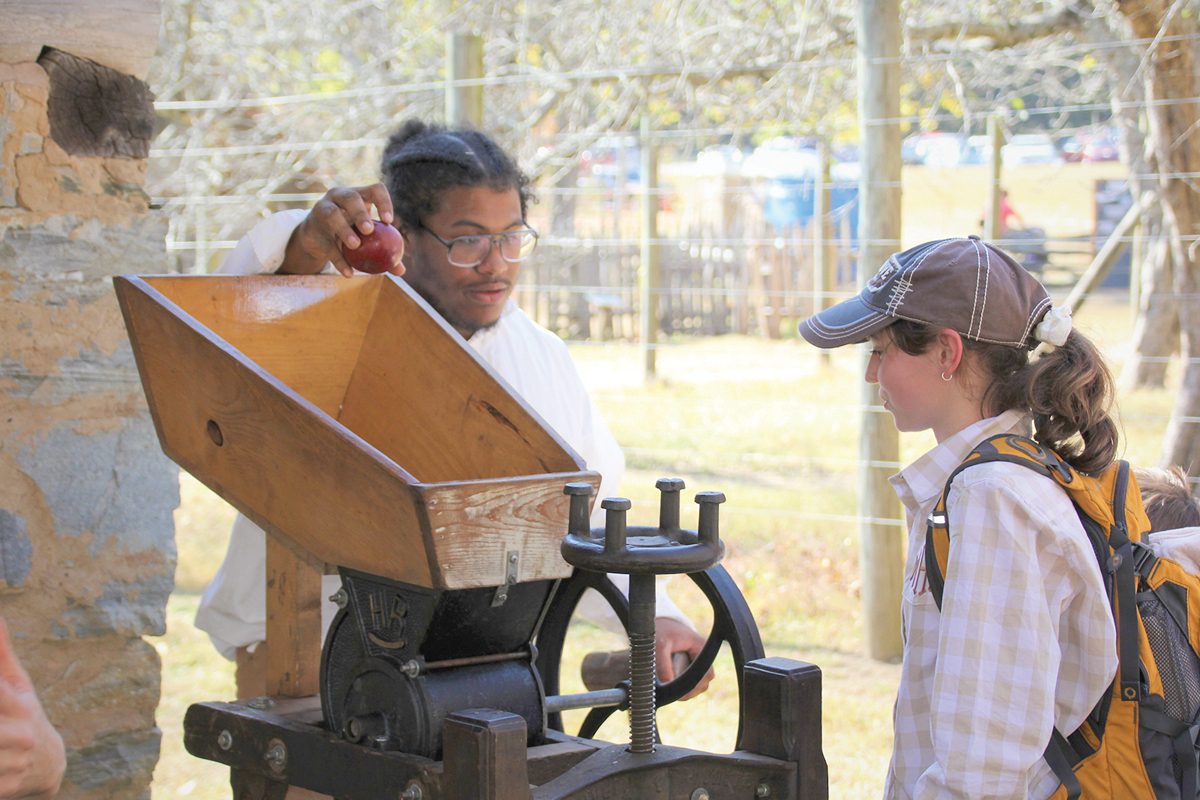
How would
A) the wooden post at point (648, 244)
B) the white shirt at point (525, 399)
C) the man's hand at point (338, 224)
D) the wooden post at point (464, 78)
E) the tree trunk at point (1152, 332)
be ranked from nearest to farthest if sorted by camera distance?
1. the man's hand at point (338, 224)
2. the white shirt at point (525, 399)
3. the wooden post at point (464, 78)
4. the wooden post at point (648, 244)
5. the tree trunk at point (1152, 332)

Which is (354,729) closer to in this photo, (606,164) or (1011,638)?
(1011,638)

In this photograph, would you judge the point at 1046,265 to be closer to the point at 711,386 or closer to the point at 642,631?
the point at 711,386

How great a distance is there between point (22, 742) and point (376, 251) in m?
0.90

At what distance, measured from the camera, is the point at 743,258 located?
10070mm

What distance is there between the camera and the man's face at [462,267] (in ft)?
6.85

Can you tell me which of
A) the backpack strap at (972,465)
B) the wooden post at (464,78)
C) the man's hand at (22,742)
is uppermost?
the wooden post at (464,78)

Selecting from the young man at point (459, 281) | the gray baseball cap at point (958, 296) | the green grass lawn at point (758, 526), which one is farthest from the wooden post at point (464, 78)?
the gray baseball cap at point (958, 296)

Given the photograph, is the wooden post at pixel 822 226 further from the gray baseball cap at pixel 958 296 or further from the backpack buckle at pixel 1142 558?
the backpack buckle at pixel 1142 558

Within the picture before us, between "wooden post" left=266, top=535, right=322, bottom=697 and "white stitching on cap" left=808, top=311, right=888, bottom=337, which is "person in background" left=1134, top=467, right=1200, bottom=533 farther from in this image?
"wooden post" left=266, top=535, right=322, bottom=697

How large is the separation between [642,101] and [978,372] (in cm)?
482

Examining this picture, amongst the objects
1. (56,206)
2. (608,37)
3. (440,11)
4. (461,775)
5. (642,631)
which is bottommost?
(461,775)

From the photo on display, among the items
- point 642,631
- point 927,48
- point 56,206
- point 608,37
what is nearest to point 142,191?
point 56,206

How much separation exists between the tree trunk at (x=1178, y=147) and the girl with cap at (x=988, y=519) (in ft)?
9.27

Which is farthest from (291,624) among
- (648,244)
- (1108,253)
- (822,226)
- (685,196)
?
(685,196)
